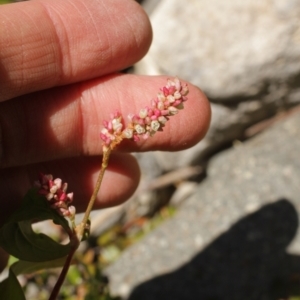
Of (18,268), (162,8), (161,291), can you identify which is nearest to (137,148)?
(18,268)

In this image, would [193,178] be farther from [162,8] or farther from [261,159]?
[162,8]

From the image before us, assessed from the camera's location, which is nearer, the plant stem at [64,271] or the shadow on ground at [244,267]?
the plant stem at [64,271]

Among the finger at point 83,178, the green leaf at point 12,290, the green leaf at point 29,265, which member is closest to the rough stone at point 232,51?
the finger at point 83,178

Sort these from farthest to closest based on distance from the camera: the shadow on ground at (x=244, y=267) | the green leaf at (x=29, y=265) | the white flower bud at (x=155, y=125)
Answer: the shadow on ground at (x=244, y=267), the green leaf at (x=29, y=265), the white flower bud at (x=155, y=125)

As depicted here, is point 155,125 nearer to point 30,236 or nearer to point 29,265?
point 30,236

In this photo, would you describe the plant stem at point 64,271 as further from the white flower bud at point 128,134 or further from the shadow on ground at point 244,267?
the shadow on ground at point 244,267

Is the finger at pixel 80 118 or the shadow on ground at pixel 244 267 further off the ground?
the finger at pixel 80 118

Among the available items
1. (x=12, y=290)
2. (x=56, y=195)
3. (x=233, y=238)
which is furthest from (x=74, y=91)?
(x=233, y=238)

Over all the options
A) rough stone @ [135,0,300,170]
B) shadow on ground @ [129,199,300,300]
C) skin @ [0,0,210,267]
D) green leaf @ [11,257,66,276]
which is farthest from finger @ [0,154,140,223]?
rough stone @ [135,0,300,170]
